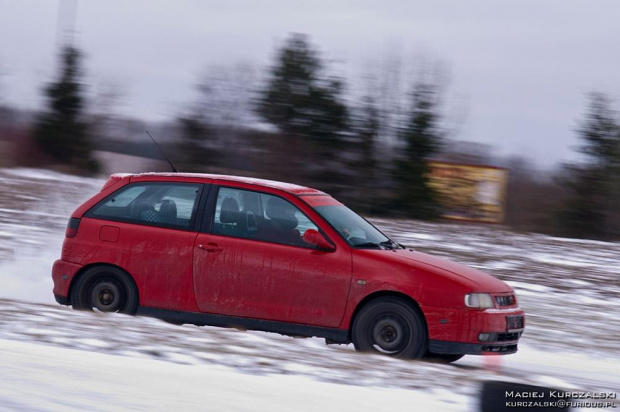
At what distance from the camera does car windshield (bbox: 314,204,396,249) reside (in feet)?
26.1

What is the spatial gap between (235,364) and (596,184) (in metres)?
21.8

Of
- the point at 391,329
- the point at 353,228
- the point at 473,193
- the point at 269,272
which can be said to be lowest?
the point at 391,329

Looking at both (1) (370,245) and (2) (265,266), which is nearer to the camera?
(2) (265,266)

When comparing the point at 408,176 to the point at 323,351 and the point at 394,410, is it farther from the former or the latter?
the point at 394,410

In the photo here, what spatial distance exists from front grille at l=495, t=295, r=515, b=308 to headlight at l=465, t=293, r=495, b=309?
12 centimetres

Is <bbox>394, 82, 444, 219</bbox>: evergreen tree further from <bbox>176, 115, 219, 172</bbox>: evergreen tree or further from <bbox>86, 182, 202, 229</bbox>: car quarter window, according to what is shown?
<bbox>86, 182, 202, 229</bbox>: car quarter window

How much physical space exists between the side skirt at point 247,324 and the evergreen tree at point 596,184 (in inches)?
785

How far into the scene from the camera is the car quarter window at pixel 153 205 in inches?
325

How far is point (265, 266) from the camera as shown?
7809mm

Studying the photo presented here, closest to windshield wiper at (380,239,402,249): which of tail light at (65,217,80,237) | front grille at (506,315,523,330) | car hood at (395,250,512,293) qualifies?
car hood at (395,250,512,293)

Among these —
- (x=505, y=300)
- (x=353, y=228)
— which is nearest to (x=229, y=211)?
(x=353, y=228)

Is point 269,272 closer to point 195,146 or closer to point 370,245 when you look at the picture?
point 370,245

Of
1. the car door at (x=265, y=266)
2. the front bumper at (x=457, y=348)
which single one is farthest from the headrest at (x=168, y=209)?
the front bumper at (x=457, y=348)

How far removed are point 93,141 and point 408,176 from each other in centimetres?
1279
